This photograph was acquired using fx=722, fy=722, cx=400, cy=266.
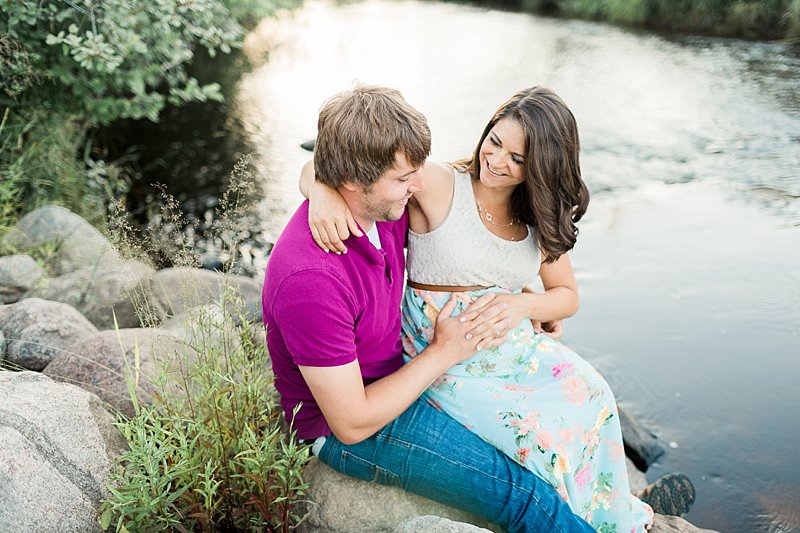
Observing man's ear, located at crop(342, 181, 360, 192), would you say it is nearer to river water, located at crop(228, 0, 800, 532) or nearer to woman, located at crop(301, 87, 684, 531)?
woman, located at crop(301, 87, 684, 531)

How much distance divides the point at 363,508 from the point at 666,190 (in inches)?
244

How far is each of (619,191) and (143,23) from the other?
5023 millimetres

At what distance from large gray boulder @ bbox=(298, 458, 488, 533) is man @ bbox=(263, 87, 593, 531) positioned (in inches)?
3.4

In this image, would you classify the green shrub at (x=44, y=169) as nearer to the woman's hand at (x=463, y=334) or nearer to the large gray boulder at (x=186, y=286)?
the large gray boulder at (x=186, y=286)

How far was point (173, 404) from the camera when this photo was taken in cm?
265

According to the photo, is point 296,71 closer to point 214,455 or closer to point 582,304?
point 582,304

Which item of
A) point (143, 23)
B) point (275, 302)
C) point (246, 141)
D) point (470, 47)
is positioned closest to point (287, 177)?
point (246, 141)

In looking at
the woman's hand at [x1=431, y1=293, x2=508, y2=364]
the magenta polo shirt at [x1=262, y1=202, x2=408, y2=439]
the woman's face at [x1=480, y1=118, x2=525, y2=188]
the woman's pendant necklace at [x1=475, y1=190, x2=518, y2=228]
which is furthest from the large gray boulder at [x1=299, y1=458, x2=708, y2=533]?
the woman's face at [x1=480, y1=118, x2=525, y2=188]

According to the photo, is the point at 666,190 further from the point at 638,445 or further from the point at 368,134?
the point at 368,134

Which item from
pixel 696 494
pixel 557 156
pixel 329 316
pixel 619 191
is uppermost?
pixel 557 156

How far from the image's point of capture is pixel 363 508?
8.45ft

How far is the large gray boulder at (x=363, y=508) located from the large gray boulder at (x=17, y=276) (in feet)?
9.20

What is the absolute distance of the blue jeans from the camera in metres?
2.39

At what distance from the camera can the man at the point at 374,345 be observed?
2219mm
